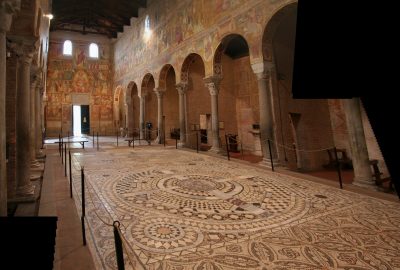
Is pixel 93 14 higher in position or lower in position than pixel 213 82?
higher

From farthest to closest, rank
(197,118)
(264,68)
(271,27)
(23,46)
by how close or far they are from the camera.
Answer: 1. (197,118)
2. (264,68)
3. (271,27)
4. (23,46)

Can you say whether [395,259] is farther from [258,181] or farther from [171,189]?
[171,189]

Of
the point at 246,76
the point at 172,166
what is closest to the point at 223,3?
the point at 246,76

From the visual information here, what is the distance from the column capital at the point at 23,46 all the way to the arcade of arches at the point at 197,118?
20 millimetres

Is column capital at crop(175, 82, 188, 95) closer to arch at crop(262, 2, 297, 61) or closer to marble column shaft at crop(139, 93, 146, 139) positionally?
arch at crop(262, 2, 297, 61)

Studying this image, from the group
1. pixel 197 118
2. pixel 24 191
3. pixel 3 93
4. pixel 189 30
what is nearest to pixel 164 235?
pixel 3 93

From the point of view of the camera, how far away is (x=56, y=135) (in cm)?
2334

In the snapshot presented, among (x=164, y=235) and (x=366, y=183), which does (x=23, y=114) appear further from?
(x=366, y=183)

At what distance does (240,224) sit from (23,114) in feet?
16.0

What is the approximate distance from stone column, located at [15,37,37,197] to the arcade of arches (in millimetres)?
21

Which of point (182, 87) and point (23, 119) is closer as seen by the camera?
point (23, 119)

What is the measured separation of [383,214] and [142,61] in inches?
707

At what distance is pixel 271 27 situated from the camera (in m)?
8.16

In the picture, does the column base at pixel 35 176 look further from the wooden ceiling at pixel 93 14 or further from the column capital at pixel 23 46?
the wooden ceiling at pixel 93 14
